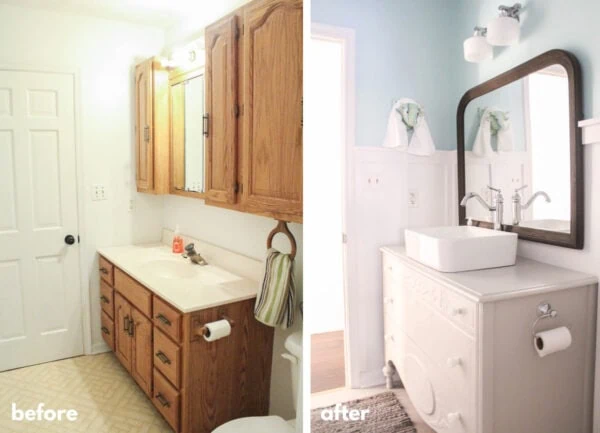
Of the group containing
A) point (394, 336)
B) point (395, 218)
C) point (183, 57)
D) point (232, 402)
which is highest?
point (183, 57)

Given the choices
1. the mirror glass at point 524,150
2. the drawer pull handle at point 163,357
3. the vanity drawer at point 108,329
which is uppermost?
the mirror glass at point 524,150

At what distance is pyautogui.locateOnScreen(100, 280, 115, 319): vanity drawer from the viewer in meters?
2.03

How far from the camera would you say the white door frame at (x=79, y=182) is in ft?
6.27

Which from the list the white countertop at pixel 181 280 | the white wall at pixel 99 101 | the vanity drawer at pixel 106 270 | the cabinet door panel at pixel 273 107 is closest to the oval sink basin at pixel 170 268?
the white countertop at pixel 181 280

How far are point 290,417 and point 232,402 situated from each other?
0.78ft

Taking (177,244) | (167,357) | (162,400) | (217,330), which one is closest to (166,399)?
(162,400)

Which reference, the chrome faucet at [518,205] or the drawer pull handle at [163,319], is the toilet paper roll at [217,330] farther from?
the chrome faucet at [518,205]

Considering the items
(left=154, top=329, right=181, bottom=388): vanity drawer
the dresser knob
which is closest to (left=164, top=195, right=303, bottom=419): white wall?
(left=154, top=329, right=181, bottom=388): vanity drawer

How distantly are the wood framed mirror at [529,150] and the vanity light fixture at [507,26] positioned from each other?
24 millimetres

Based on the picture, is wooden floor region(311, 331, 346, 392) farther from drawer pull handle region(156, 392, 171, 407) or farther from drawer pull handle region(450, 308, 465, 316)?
drawer pull handle region(156, 392, 171, 407)

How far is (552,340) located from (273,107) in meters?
0.95

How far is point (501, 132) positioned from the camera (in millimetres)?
345

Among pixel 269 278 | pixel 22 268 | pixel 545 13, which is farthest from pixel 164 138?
pixel 545 13

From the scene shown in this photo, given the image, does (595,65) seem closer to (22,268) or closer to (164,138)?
(164,138)
